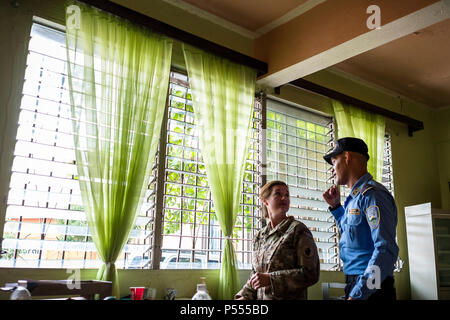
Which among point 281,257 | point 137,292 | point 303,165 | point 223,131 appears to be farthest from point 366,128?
point 137,292

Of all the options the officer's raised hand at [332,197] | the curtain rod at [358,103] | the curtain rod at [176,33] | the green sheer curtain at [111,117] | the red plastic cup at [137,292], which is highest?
the curtain rod at [358,103]

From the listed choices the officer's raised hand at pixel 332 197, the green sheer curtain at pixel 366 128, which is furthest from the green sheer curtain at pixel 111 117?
the green sheer curtain at pixel 366 128

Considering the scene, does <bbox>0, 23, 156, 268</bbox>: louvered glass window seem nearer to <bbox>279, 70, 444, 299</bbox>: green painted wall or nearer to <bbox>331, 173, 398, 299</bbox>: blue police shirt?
<bbox>331, 173, 398, 299</bbox>: blue police shirt

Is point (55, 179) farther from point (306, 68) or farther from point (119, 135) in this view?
point (306, 68)

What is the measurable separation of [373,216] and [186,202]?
1.92m

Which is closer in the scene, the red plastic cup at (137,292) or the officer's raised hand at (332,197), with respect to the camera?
the officer's raised hand at (332,197)

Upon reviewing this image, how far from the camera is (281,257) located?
2629 mm

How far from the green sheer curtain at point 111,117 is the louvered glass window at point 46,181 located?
14 cm

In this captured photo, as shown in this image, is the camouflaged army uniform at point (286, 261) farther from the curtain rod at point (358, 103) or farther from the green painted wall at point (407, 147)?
the green painted wall at point (407, 147)

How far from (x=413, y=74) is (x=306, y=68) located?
7.10 ft

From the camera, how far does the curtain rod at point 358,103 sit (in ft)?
15.2

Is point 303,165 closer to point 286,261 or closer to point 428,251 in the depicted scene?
point 428,251

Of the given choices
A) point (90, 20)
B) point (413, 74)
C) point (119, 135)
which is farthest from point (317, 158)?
point (90, 20)

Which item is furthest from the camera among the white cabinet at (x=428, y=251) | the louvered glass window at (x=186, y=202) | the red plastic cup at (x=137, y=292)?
the white cabinet at (x=428, y=251)
